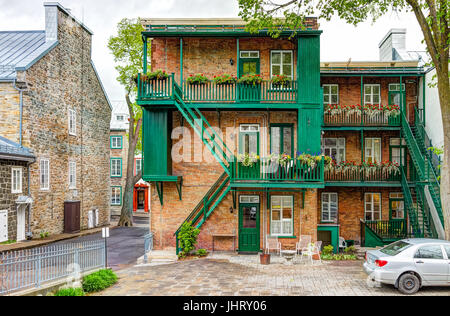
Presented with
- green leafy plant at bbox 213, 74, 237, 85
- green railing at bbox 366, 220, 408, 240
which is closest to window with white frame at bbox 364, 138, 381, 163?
green railing at bbox 366, 220, 408, 240

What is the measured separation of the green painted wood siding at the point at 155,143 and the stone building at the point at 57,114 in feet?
27.4

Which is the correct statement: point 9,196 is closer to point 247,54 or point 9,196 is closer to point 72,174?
point 72,174

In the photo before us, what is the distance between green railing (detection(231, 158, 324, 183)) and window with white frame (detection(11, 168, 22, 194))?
12029 mm

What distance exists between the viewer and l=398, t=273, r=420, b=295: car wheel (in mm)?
10367

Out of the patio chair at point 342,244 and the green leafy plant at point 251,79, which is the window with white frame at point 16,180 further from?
the patio chair at point 342,244

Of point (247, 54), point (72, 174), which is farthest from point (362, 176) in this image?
point (72, 174)

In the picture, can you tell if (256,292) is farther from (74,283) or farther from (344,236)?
(344,236)

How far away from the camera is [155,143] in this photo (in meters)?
16.2

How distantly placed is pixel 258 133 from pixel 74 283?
32.1 ft

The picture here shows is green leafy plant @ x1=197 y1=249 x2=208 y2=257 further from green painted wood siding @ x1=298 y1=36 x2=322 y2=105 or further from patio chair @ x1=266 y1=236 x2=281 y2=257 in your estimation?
green painted wood siding @ x1=298 y1=36 x2=322 y2=105

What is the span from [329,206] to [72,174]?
17.4 m

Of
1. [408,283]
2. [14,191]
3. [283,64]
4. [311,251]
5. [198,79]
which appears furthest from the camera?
[14,191]

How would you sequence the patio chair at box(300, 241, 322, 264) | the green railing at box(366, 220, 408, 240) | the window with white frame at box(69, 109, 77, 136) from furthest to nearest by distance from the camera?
1. the window with white frame at box(69, 109, 77, 136)
2. the green railing at box(366, 220, 408, 240)
3. the patio chair at box(300, 241, 322, 264)

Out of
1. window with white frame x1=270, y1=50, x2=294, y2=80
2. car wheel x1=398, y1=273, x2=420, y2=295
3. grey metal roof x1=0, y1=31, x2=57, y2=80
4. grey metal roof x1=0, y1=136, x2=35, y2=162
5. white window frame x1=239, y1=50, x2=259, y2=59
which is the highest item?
grey metal roof x1=0, y1=31, x2=57, y2=80
